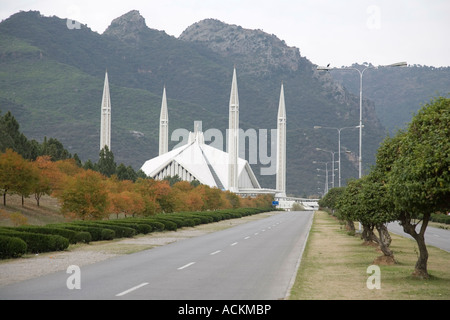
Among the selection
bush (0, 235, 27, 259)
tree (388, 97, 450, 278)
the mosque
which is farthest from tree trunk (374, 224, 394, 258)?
the mosque

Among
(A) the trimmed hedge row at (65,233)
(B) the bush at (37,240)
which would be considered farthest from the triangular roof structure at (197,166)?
(B) the bush at (37,240)

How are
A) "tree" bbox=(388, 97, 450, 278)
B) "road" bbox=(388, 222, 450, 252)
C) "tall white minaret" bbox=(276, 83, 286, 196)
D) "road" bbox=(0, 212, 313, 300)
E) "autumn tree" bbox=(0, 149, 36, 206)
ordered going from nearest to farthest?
1. "road" bbox=(0, 212, 313, 300)
2. "tree" bbox=(388, 97, 450, 278)
3. "road" bbox=(388, 222, 450, 252)
4. "autumn tree" bbox=(0, 149, 36, 206)
5. "tall white minaret" bbox=(276, 83, 286, 196)

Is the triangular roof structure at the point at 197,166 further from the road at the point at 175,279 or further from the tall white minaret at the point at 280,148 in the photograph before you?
the road at the point at 175,279

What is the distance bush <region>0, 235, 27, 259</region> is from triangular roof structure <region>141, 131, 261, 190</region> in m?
113

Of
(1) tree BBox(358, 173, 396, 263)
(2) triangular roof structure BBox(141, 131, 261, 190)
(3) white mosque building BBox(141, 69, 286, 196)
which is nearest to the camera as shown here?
(1) tree BBox(358, 173, 396, 263)

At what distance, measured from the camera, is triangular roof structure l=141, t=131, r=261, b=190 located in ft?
458

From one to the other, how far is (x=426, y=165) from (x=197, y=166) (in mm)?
131678

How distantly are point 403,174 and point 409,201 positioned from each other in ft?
2.03

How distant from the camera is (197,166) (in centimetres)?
14350

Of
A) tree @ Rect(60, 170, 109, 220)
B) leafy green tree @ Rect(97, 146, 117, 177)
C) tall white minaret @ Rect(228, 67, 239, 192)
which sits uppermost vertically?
tall white minaret @ Rect(228, 67, 239, 192)

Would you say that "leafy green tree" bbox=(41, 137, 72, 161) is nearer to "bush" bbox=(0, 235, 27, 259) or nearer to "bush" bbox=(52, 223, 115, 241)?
"bush" bbox=(52, 223, 115, 241)

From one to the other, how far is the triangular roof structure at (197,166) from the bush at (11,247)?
370 feet

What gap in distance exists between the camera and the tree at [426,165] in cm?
1223

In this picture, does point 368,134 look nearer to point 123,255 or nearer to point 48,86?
point 48,86
